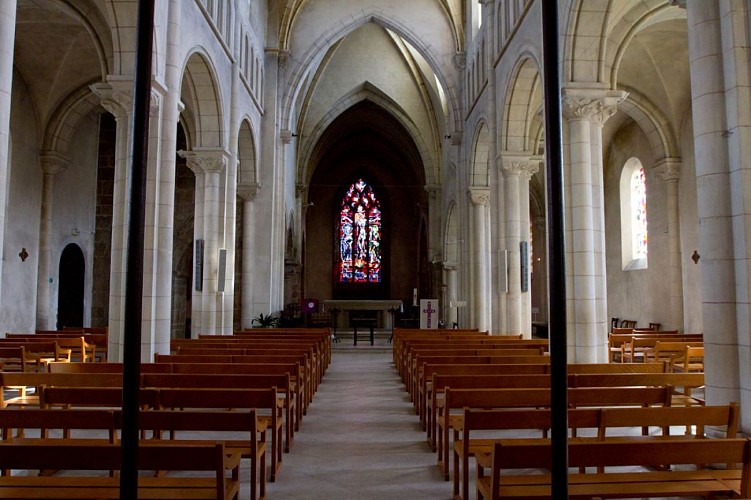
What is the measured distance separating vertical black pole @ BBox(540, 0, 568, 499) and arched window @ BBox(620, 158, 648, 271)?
1990 centimetres

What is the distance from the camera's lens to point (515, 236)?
14922mm

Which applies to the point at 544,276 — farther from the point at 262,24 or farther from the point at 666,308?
the point at 262,24

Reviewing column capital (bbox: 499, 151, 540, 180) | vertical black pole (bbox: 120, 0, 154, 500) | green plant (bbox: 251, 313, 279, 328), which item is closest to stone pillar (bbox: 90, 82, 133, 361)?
vertical black pole (bbox: 120, 0, 154, 500)

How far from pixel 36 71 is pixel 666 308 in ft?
64.8

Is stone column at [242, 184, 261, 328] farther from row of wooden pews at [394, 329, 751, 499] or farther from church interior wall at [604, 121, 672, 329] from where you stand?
church interior wall at [604, 121, 672, 329]

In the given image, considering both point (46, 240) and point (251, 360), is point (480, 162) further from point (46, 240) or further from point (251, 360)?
point (46, 240)

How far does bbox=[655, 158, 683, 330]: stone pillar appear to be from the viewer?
1727 cm

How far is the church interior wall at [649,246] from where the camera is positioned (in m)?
18.3

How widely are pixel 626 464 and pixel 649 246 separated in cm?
1747

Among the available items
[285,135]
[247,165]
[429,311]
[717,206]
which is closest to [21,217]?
[247,165]

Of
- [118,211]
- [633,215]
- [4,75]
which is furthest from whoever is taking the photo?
[633,215]

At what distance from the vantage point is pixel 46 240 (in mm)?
17203

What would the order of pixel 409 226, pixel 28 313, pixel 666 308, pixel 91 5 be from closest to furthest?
pixel 91 5 < pixel 28 313 < pixel 666 308 < pixel 409 226

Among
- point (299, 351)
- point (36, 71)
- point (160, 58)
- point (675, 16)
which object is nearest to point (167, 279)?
point (299, 351)
